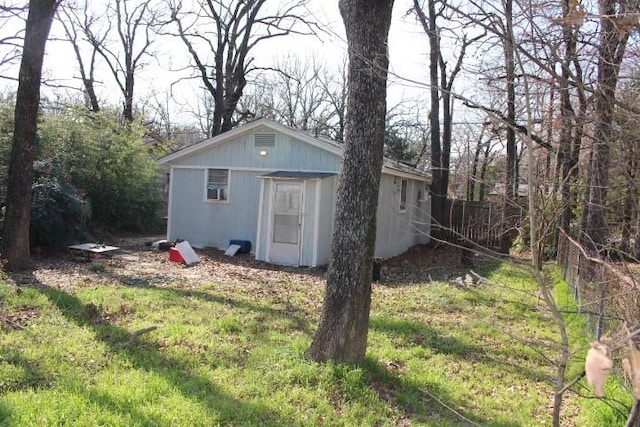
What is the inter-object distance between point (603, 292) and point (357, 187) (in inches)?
80.4

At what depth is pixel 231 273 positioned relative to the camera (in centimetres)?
998

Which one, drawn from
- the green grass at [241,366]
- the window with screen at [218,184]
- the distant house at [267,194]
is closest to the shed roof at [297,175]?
the distant house at [267,194]

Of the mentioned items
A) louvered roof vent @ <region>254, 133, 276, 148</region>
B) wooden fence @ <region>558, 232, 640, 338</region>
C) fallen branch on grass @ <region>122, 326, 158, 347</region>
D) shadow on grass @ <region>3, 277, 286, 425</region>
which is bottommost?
shadow on grass @ <region>3, 277, 286, 425</region>

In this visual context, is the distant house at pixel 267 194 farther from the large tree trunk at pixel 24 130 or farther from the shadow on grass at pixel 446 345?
the shadow on grass at pixel 446 345

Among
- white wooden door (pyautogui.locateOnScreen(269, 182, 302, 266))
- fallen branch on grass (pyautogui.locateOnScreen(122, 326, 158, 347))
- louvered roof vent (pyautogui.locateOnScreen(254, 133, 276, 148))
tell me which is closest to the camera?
fallen branch on grass (pyautogui.locateOnScreen(122, 326, 158, 347))

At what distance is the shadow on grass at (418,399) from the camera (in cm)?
392

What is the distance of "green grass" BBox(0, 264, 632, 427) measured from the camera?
3.68m

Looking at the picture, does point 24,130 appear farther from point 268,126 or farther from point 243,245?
point 243,245

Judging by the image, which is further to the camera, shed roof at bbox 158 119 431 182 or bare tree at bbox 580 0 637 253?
shed roof at bbox 158 119 431 182

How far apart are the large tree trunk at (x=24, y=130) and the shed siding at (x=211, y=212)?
5506 millimetres

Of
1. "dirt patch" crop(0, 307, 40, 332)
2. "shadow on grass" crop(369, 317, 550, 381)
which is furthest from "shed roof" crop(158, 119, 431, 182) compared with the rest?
"dirt patch" crop(0, 307, 40, 332)

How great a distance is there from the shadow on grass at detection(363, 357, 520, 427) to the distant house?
6950 mm

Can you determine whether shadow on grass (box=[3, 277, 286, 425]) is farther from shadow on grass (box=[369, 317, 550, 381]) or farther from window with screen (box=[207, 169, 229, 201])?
window with screen (box=[207, 169, 229, 201])

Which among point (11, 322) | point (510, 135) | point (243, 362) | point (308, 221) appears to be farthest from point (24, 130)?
point (510, 135)
